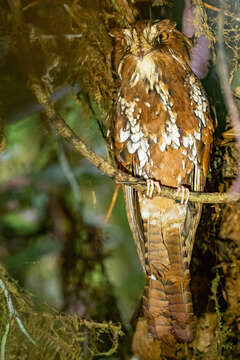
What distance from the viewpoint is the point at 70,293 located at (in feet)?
3.66

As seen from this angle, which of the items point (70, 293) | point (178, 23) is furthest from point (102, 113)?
point (70, 293)

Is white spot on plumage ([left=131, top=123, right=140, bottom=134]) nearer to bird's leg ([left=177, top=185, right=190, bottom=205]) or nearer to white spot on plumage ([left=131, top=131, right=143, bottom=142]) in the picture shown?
white spot on plumage ([left=131, top=131, right=143, bottom=142])

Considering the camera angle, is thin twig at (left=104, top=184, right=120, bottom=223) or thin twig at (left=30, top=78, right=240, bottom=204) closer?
thin twig at (left=30, top=78, right=240, bottom=204)

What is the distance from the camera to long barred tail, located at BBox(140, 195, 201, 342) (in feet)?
3.53

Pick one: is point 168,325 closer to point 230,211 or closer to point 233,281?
point 233,281

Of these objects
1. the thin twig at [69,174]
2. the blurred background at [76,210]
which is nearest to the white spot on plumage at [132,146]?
the blurred background at [76,210]

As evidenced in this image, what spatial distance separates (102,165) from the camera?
3.22 feet

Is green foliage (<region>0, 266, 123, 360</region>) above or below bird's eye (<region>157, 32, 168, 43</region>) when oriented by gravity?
below

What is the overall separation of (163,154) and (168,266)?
37 cm

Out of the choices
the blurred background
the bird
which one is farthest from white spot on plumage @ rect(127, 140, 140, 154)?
the blurred background

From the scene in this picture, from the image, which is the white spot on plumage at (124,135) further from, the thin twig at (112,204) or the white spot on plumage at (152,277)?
the white spot on plumage at (152,277)

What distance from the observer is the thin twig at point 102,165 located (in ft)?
3.23

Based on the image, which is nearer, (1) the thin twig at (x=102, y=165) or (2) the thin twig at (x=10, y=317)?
(1) the thin twig at (x=102, y=165)

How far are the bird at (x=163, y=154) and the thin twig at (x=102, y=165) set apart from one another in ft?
0.13
